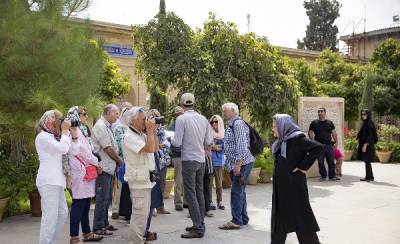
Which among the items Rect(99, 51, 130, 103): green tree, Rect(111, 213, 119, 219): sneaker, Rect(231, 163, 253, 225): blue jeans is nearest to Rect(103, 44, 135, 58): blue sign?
Rect(99, 51, 130, 103): green tree

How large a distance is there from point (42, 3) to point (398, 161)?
44.5ft

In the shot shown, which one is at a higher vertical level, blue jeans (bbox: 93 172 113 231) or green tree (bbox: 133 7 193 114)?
green tree (bbox: 133 7 193 114)

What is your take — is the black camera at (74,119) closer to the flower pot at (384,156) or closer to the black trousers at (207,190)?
the black trousers at (207,190)

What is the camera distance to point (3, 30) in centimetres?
703

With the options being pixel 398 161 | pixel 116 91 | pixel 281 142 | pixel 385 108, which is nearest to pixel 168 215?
pixel 281 142

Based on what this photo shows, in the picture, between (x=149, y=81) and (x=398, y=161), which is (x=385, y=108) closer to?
(x=398, y=161)

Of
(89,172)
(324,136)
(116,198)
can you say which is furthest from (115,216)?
(324,136)

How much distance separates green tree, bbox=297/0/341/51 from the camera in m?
50.9

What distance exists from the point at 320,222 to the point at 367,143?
5.12 metres

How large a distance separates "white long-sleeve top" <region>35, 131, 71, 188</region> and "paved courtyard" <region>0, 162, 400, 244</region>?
1342 mm

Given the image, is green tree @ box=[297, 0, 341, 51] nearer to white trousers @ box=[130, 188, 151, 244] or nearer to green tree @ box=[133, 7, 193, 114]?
green tree @ box=[133, 7, 193, 114]

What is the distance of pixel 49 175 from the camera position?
5242mm

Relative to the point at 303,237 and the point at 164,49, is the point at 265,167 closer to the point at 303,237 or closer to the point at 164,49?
the point at 164,49

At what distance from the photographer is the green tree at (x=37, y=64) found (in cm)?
705
